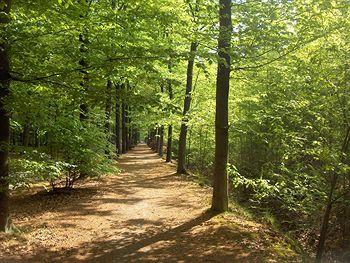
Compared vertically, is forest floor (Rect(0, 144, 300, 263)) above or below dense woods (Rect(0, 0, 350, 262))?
below

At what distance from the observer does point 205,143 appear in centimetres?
2372

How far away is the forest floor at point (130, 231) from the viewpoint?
7.24 meters

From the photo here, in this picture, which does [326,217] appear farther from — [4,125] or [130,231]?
[4,125]

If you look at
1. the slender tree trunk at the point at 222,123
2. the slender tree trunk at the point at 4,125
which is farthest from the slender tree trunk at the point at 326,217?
the slender tree trunk at the point at 4,125

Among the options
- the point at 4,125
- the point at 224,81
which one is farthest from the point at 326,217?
the point at 4,125

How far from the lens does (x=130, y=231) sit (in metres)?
9.09

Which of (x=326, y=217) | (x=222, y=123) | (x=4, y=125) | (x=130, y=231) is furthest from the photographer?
(x=222, y=123)

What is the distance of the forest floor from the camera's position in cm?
724

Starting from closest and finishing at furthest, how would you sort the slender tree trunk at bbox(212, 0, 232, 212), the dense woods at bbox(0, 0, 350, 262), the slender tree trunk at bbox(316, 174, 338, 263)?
1. the slender tree trunk at bbox(316, 174, 338, 263)
2. the dense woods at bbox(0, 0, 350, 262)
3. the slender tree trunk at bbox(212, 0, 232, 212)

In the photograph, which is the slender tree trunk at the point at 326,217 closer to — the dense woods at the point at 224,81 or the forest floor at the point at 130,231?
the dense woods at the point at 224,81

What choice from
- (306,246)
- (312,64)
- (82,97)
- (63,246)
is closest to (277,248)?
(306,246)

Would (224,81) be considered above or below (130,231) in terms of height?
above

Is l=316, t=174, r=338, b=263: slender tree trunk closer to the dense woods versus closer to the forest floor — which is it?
the dense woods

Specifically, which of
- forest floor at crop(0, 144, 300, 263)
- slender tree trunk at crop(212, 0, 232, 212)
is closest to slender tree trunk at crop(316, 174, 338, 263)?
forest floor at crop(0, 144, 300, 263)
